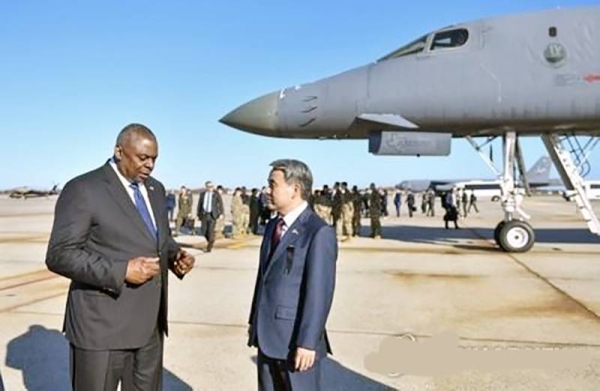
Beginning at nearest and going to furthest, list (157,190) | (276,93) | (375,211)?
(157,190), (276,93), (375,211)

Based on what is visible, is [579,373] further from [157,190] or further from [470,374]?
[157,190]

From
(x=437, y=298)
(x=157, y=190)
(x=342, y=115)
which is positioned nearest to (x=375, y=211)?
(x=342, y=115)

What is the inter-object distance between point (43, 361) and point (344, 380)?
7.73ft

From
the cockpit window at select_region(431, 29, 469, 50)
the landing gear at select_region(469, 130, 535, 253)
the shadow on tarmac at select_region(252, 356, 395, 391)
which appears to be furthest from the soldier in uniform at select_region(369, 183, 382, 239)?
the shadow on tarmac at select_region(252, 356, 395, 391)

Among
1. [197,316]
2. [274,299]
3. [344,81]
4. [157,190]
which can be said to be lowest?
[197,316]

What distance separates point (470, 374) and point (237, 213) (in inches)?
522

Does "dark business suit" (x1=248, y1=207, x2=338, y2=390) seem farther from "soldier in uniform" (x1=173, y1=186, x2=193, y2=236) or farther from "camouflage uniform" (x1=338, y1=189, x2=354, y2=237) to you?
"soldier in uniform" (x1=173, y1=186, x2=193, y2=236)

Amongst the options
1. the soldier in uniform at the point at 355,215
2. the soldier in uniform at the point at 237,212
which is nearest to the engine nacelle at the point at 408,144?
the soldier in uniform at the point at 355,215

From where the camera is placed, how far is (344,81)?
10.9 m

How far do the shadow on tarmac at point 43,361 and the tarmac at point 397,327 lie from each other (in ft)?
0.03

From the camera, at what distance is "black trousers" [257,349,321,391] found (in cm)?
267

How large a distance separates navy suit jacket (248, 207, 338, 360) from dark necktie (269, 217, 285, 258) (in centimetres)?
5

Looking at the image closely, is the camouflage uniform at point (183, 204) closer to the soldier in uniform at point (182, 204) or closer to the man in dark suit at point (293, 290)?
the soldier in uniform at point (182, 204)

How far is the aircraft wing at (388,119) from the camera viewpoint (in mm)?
10633
